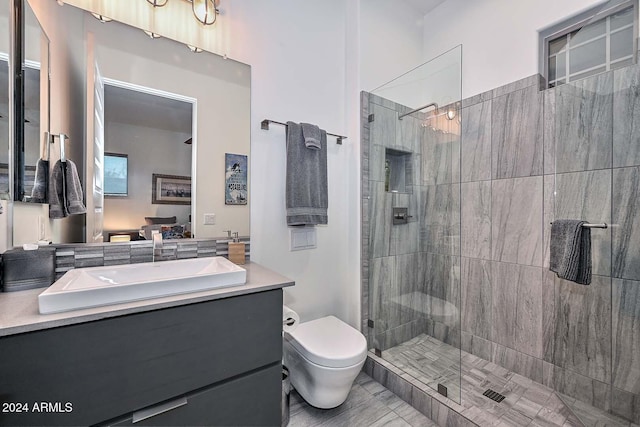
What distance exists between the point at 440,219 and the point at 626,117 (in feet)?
3.38

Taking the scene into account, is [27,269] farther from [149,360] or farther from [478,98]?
[478,98]

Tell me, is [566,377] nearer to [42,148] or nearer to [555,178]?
[555,178]

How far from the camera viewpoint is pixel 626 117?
4.51 feet

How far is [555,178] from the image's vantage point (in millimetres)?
1711

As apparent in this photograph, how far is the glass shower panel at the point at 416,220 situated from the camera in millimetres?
1851

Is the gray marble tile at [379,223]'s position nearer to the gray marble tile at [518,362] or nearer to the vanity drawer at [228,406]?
the gray marble tile at [518,362]

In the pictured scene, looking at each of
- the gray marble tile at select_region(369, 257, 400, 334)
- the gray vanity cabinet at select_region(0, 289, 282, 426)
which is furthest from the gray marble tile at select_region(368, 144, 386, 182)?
A: the gray vanity cabinet at select_region(0, 289, 282, 426)

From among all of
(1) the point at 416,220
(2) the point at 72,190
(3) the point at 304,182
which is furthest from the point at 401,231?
(2) the point at 72,190

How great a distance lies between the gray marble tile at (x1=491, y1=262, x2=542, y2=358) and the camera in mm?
1843

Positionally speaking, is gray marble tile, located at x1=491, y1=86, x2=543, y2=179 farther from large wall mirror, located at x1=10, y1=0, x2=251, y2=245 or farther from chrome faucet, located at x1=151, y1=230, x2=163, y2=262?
chrome faucet, located at x1=151, y1=230, x2=163, y2=262

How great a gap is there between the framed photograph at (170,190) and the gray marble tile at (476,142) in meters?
2.06

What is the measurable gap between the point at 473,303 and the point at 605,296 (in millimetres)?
800

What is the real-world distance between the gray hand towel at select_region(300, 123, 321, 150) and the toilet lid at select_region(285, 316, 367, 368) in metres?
1.21

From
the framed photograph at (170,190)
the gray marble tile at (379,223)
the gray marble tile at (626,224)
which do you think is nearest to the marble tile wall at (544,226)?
the gray marble tile at (626,224)
